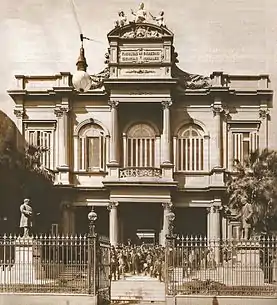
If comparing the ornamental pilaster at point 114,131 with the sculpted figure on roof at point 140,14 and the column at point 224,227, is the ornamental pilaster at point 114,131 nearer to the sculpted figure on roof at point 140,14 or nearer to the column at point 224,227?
the sculpted figure on roof at point 140,14

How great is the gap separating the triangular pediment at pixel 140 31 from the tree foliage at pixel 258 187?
276cm

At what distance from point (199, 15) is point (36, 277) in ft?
17.4

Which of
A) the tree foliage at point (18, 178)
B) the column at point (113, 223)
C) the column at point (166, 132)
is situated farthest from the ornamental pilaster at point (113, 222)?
the column at point (166, 132)

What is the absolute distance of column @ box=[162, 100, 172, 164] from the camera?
50.0 feet

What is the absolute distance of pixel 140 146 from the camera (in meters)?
15.4

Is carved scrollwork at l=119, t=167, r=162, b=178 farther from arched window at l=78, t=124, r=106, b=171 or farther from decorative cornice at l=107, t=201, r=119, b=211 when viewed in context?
decorative cornice at l=107, t=201, r=119, b=211

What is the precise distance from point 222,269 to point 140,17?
5.18 metres

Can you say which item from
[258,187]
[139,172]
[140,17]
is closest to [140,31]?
[140,17]

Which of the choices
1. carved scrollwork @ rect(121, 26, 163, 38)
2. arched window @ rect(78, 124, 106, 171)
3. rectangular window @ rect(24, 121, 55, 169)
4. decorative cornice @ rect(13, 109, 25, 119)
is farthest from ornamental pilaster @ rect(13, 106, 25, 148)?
carved scrollwork @ rect(121, 26, 163, 38)

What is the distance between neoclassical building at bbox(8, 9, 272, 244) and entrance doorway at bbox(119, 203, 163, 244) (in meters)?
0.02

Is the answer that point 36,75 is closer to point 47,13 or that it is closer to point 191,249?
point 47,13

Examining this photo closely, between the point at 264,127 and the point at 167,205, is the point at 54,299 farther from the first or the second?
the point at 264,127

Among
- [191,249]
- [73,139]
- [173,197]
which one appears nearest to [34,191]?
[73,139]

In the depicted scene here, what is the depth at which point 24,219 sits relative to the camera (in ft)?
41.4
